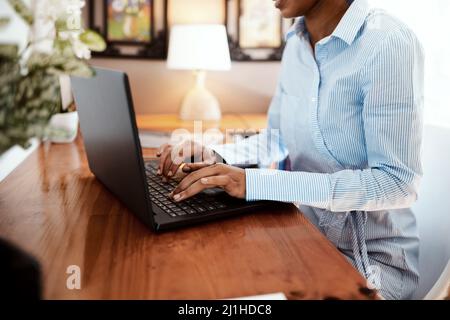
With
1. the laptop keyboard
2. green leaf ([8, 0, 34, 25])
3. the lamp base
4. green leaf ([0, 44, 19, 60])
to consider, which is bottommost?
the lamp base

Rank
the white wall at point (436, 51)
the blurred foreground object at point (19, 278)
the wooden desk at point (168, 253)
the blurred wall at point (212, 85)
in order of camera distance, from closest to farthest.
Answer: the blurred foreground object at point (19, 278) → the wooden desk at point (168, 253) → the white wall at point (436, 51) → the blurred wall at point (212, 85)

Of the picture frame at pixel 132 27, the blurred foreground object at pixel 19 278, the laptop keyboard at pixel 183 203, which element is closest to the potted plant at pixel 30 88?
the blurred foreground object at pixel 19 278

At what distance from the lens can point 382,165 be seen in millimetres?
966

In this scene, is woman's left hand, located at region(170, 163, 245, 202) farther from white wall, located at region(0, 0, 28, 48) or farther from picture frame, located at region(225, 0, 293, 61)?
picture frame, located at region(225, 0, 293, 61)

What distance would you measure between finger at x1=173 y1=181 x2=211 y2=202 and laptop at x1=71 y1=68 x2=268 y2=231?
2cm

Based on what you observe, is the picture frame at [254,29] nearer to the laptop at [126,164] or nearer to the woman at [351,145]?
the woman at [351,145]

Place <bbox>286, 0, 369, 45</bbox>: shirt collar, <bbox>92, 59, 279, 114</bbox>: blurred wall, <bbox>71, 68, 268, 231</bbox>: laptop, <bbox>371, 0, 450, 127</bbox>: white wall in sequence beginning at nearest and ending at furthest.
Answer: <bbox>71, 68, 268, 231</bbox>: laptop, <bbox>286, 0, 369, 45</bbox>: shirt collar, <bbox>371, 0, 450, 127</bbox>: white wall, <bbox>92, 59, 279, 114</bbox>: blurred wall

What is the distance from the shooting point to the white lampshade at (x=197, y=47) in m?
2.12

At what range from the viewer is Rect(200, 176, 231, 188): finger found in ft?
2.97

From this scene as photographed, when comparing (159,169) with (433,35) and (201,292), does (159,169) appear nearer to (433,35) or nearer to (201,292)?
(201,292)

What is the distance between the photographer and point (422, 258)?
1.14 metres

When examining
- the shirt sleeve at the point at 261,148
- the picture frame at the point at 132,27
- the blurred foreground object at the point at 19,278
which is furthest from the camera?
the picture frame at the point at 132,27

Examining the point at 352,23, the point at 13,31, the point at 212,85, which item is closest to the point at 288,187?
the point at 352,23

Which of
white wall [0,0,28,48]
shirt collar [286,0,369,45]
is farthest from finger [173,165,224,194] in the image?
white wall [0,0,28,48]
